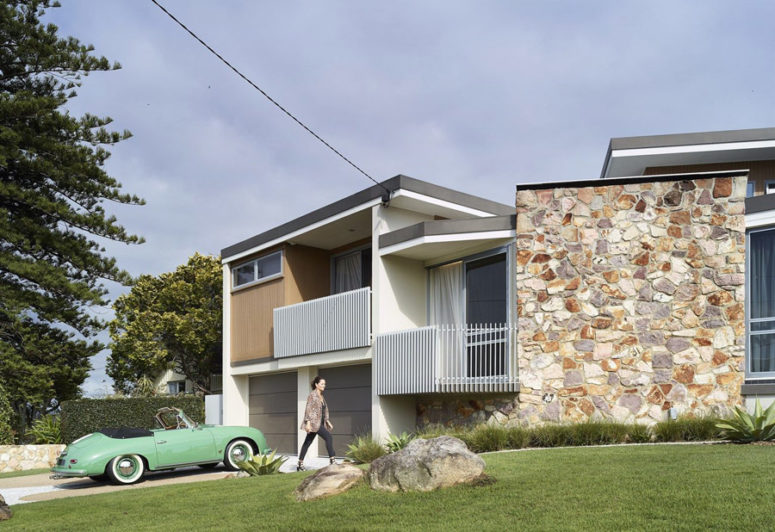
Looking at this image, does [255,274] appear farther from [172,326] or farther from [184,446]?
[172,326]

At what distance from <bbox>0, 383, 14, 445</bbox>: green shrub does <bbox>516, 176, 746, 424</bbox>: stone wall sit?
14.2 metres

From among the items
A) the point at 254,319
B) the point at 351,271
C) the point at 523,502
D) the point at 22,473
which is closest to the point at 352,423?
the point at 351,271

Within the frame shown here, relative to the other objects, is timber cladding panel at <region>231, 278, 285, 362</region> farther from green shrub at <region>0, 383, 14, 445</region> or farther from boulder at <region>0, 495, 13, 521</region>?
boulder at <region>0, 495, 13, 521</region>

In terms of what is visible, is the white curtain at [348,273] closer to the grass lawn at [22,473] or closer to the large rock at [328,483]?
the grass lawn at [22,473]

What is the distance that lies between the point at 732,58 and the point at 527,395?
8211 millimetres

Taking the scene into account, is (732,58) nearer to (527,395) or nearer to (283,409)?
(527,395)

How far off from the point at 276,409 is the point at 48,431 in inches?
255

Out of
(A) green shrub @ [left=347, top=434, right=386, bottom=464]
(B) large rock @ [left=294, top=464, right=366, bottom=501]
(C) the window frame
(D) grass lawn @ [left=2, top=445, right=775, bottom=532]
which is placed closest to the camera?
(D) grass lawn @ [left=2, top=445, right=775, bottom=532]

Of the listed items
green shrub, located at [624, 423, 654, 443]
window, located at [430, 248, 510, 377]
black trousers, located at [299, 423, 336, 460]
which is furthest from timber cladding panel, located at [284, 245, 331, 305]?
green shrub, located at [624, 423, 654, 443]

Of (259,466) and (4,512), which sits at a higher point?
(259,466)

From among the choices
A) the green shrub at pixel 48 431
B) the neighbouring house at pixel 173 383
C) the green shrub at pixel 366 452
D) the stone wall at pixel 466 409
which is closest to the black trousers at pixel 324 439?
the green shrub at pixel 366 452

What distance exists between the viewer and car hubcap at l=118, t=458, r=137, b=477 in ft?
45.5

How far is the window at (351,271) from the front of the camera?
20703 mm

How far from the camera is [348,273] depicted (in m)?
21.4
